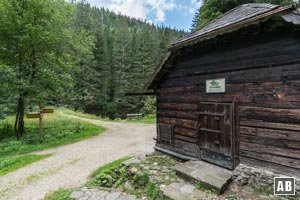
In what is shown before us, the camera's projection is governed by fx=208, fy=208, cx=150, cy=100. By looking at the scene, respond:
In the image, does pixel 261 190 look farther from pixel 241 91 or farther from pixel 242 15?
pixel 242 15

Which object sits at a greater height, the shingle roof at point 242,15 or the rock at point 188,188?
the shingle roof at point 242,15

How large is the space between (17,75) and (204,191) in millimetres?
11841

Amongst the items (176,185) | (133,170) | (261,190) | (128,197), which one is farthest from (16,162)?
(261,190)

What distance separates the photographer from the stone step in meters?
5.18

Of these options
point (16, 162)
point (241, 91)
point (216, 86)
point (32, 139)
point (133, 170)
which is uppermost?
point (216, 86)

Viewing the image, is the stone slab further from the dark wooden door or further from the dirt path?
the dirt path

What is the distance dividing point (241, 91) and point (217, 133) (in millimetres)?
1469

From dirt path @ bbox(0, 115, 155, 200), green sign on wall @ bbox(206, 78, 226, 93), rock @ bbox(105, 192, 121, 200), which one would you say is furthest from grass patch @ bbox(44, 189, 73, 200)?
green sign on wall @ bbox(206, 78, 226, 93)

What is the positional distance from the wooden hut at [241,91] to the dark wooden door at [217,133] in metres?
0.03

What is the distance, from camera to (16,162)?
8.73m

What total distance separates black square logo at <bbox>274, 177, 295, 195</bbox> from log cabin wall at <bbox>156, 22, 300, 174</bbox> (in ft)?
0.70

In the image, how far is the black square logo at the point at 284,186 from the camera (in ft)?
14.9

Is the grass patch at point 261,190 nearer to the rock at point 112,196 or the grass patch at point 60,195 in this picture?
the rock at point 112,196

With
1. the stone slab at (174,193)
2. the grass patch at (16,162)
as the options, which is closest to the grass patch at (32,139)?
the grass patch at (16,162)
